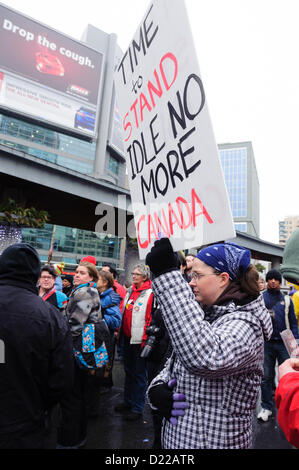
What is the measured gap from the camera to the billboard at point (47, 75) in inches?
870

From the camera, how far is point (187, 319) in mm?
1143

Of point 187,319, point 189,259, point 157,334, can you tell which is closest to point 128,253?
point 189,259

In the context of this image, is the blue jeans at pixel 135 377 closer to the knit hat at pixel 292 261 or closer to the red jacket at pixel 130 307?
the red jacket at pixel 130 307

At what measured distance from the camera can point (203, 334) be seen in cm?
112

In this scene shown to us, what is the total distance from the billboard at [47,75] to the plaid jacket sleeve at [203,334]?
79.4 ft

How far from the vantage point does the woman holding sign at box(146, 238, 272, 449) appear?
113 centimetres

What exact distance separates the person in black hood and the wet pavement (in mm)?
1506

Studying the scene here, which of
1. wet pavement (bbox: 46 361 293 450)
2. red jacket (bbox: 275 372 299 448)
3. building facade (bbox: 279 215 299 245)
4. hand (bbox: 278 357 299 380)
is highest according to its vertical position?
building facade (bbox: 279 215 299 245)

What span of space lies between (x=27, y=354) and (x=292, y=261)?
1.50 metres

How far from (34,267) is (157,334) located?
62.7 inches

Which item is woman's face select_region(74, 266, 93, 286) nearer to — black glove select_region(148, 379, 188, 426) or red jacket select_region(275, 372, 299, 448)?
black glove select_region(148, 379, 188, 426)

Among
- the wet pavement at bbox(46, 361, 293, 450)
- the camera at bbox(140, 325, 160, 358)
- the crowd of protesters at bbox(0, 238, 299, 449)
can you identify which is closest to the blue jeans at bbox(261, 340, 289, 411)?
the wet pavement at bbox(46, 361, 293, 450)
